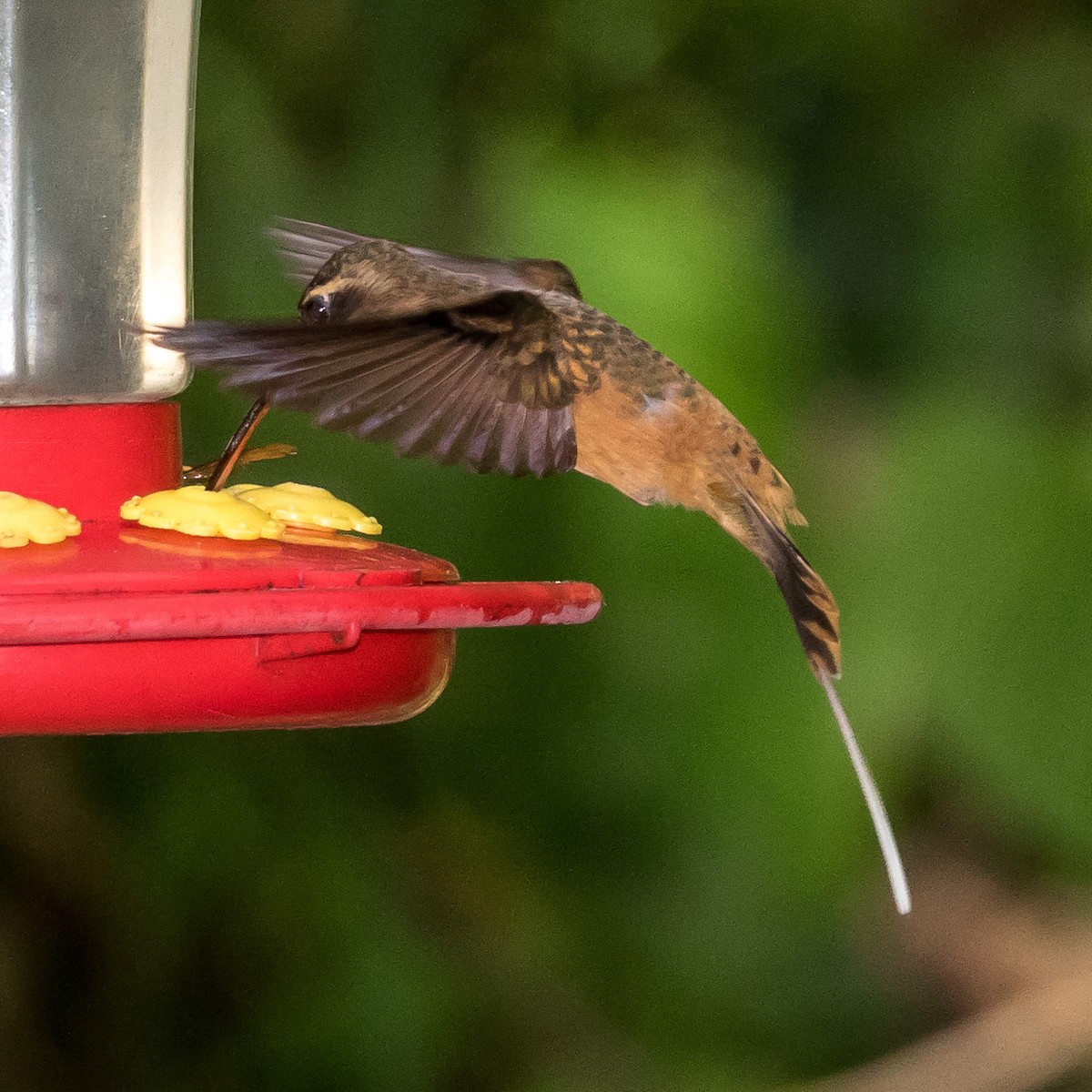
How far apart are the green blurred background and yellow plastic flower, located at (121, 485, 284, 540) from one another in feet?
4.55

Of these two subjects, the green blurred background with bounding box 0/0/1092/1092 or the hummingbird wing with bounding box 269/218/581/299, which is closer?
the hummingbird wing with bounding box 269/218/581/299

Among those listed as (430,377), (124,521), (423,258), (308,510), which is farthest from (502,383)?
(423,258)

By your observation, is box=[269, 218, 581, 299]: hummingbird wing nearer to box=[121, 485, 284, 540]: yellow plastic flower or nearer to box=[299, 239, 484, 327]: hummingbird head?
box=[299, 239, 484, 327]: hummingbird head

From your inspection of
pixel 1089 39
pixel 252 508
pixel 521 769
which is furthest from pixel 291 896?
pixel 1089 39

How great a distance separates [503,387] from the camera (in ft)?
5.34

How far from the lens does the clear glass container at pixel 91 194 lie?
1.57m

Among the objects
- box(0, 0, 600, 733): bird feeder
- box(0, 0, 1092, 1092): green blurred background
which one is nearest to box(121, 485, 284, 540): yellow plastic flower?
box(0, 0, 600, 733): bird feeder

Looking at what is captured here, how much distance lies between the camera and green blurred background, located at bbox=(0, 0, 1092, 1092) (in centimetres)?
271

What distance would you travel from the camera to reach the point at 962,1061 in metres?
2.73

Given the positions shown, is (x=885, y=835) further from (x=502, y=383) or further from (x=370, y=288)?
(x=370, y=288)

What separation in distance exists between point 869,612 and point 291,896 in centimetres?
130

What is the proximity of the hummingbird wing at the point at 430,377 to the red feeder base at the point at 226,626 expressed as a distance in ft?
0.42

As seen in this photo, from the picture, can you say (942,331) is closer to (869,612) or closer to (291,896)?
(869,612)

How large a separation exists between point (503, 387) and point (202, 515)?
420 millimetres
